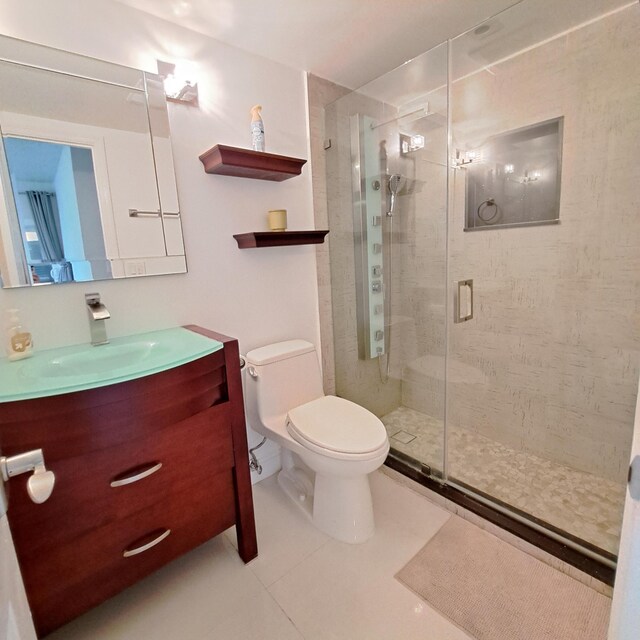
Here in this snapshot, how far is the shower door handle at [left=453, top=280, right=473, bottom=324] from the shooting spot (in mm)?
1962

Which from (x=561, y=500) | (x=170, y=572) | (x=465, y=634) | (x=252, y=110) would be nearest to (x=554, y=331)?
(x=561, y=500)

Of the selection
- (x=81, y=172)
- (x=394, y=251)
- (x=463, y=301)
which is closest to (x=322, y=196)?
(x=394, y=251)

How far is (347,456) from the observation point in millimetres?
1351

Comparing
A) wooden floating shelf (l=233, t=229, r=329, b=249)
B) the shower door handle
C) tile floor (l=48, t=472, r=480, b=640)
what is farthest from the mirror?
the shower door handle

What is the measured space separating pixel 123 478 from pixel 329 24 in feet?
6.27

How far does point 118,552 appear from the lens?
1117 mm

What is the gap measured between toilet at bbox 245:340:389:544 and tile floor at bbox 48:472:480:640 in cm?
12

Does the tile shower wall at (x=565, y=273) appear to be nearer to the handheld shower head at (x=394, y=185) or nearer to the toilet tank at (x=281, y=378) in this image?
the handheld shower head at (x=394, y=185)

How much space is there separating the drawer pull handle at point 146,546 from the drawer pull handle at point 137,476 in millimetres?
238

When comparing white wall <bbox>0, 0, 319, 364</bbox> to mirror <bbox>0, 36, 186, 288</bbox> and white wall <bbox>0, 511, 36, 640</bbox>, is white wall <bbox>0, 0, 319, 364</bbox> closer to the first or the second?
mirror <bbox>0, 36, 186, 288</bbox>

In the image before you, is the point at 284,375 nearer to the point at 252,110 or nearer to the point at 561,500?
the point at 252,110

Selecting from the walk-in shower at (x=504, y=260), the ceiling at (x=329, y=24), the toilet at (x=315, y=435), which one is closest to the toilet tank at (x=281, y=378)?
the toilet at (x=315, y=435)

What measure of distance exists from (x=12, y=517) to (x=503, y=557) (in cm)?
164

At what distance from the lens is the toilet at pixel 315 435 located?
140 centimetres
